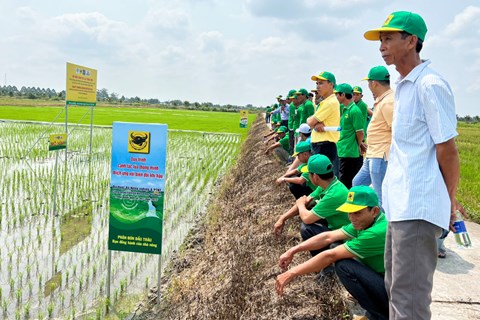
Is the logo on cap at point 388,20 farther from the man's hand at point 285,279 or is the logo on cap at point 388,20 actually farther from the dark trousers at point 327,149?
the dark trousers at point 327,149

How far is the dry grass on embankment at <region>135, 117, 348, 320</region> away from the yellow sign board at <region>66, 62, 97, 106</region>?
576 centimetres

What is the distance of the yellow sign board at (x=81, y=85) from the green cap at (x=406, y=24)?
9.37m

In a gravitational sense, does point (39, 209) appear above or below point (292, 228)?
below

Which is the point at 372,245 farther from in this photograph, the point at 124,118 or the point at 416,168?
the point at 124,118

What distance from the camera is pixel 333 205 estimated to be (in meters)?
2.97

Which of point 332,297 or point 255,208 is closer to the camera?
point 332,297

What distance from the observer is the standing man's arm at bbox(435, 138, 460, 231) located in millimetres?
1652

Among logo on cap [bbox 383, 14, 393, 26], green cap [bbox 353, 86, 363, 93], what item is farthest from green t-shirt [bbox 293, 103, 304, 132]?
logo on cap [bbox 383, 14, 393, 26]

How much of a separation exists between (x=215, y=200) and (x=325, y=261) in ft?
17.9

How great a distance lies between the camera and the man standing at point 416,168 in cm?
167

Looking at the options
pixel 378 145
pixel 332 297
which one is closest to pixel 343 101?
pixel 378 145

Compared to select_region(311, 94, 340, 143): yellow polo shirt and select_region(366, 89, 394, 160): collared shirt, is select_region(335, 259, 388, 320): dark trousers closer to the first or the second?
select_region(366, 89, 394, 160): collared shirt

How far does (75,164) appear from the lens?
1102cm

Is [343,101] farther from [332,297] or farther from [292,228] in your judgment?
[332,297]
